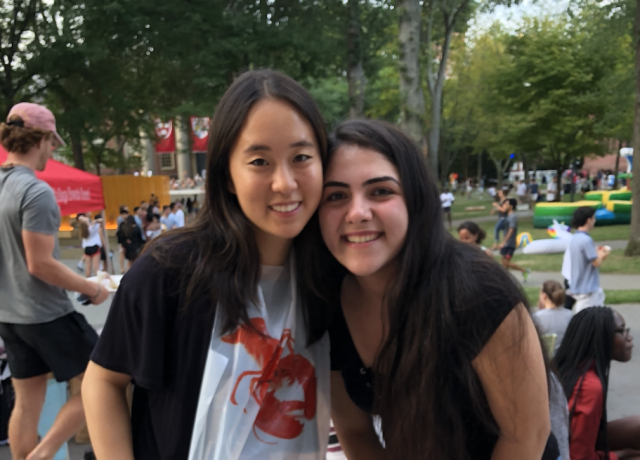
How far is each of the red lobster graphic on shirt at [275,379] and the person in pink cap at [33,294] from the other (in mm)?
1860

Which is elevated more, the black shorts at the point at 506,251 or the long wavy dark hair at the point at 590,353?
the long wavy dark hair at the point at 590,353

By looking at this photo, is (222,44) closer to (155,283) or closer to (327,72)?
(327,72)

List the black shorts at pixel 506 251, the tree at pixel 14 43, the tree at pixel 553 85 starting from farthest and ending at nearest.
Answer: the tree at pixel 553 85, the tree at pixel 14 43, the black shorts at pixel 506 251

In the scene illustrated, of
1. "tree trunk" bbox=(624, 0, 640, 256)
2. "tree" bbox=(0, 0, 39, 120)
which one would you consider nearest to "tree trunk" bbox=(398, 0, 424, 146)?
"tree trunk" bbox=(624, 0, 640, 256)

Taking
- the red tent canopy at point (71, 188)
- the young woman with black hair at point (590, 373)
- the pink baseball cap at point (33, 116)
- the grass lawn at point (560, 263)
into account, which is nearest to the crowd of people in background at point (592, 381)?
the young woman with black hair at point (590, 373)

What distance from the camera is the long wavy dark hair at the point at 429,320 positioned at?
1558 mm

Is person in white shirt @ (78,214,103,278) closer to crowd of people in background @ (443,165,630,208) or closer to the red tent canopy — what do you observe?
the red tent canopy

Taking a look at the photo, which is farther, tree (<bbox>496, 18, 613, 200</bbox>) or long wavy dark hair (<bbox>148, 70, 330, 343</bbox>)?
tree (<bbox>496, 18, 613, 200</bbox>)

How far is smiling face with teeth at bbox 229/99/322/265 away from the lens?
1.51 metres

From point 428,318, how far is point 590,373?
5.71ft

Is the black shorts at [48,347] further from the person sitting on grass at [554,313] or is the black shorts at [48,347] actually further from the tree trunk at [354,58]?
the tree trunk at [354,58]

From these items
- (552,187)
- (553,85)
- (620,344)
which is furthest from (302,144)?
(552,187)

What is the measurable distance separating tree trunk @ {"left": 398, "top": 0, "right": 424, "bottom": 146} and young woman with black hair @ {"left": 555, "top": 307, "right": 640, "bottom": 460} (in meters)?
5.45

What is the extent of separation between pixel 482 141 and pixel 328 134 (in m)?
29.0
